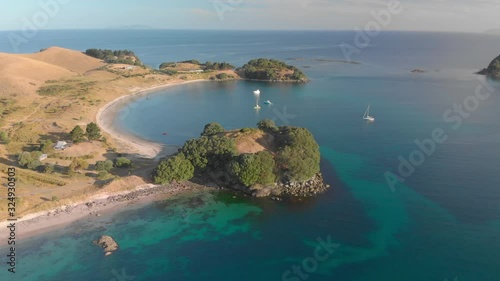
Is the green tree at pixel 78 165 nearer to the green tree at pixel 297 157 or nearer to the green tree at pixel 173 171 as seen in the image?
the green tree at pixel 173 171

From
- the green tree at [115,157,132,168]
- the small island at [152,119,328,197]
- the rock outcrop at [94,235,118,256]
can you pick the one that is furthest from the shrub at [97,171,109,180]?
the rock outcrop at [94,235,118,256]

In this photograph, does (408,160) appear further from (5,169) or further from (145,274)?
(5,169)

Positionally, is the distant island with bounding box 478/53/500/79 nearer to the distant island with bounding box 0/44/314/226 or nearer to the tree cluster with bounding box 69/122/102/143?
the distant island with bounding box 0/44/314/226

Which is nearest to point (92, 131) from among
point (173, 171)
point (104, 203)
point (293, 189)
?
point (104, 203)

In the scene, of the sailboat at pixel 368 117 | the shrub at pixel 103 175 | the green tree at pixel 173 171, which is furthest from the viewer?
the sailboat at pixel 368 117

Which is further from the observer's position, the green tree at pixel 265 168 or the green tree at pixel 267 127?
the green tree at pixel 267 127

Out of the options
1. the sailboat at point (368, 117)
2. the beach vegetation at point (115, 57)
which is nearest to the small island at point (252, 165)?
the sailboat at point (368, 117)

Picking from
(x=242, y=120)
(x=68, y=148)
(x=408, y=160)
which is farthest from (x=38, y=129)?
(x=408, y=160)
